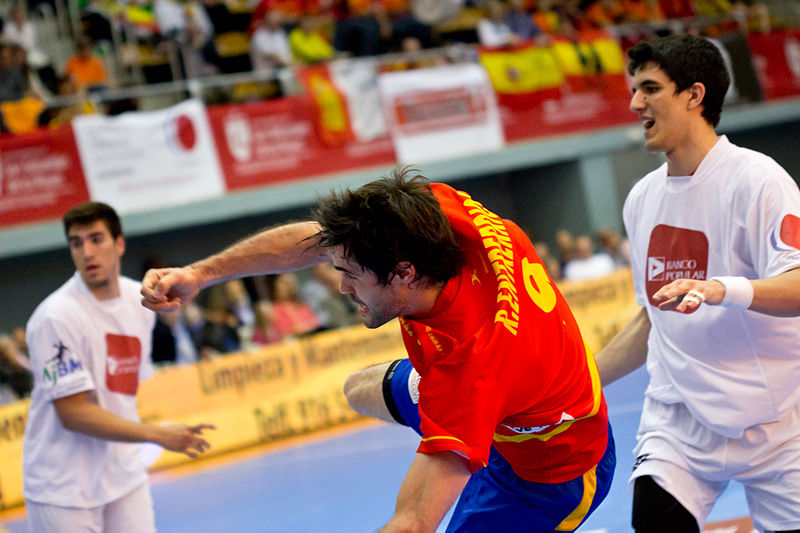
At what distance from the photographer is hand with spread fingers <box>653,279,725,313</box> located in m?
2.54

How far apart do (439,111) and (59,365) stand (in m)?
11.1

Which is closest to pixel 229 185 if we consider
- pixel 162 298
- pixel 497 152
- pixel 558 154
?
pixel 497 152

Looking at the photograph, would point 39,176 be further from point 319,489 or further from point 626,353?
point 626,353

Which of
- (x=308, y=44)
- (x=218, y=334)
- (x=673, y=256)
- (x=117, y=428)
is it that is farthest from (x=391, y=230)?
(x=308, y=44)

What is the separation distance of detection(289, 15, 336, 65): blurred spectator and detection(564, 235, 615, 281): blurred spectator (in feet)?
17.1

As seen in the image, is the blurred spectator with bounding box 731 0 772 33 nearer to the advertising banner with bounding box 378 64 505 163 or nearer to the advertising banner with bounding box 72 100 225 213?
the advertising banner with bounding box 378 64 505 163

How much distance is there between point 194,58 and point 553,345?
12.5m

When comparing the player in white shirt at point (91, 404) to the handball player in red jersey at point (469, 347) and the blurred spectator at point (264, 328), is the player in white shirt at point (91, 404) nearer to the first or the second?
the handball player in red jersey at point (469, 347)

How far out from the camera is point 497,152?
15.5 m

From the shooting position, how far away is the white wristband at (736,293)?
8.98 ft

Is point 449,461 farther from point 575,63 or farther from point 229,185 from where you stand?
point 575,63

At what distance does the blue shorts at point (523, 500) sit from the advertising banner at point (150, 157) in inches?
395

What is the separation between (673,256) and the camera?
342 cm

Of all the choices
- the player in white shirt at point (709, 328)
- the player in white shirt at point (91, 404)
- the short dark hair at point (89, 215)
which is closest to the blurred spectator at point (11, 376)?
the player in white shirt at point (91, 404)
